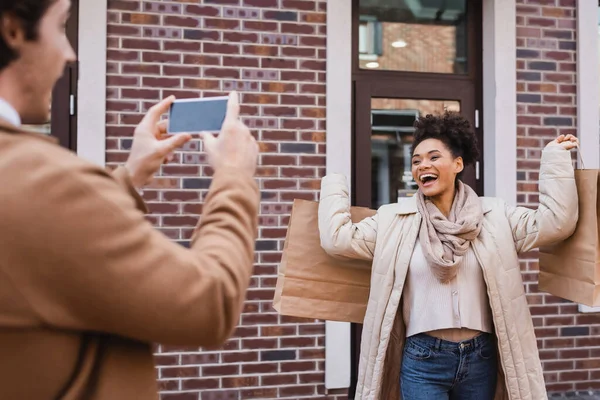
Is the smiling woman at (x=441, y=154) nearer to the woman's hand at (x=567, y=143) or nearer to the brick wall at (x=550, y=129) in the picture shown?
the woman's hand at (x=567, y=143)

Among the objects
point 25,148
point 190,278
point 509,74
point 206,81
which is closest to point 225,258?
point 190,278

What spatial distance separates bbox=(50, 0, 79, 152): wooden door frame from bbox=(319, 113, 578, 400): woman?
6.44 ft

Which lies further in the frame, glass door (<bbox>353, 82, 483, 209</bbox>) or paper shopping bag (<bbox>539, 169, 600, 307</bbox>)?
glass door (<bbox>353, 82, 483, 209</bbox>)

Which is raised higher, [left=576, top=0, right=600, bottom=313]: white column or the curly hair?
[left=576, top=0, right=600, bottom=313]: white column

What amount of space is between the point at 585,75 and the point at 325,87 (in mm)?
1923

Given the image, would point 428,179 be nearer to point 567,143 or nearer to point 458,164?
point 458,164

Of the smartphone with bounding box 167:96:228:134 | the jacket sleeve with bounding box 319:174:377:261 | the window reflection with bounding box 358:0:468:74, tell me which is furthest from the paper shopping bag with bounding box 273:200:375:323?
the window reflection with bounding box 358:0:468:74

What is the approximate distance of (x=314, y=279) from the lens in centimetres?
260

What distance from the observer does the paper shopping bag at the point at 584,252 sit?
2369mm

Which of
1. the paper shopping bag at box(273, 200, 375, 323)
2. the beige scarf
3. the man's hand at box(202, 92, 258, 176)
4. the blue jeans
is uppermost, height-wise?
the man's hand at box(202, 92, 258, 176)

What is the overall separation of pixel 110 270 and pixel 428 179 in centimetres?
203

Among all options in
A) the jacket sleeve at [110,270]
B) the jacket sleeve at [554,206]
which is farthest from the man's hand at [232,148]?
the jacket sleeve at [554,206]

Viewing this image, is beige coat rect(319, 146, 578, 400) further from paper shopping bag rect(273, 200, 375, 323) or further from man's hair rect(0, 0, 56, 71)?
man's hair rect(0, 0, 56, 71)

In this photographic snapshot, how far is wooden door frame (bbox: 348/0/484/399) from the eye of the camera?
4.12m
